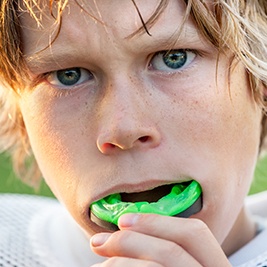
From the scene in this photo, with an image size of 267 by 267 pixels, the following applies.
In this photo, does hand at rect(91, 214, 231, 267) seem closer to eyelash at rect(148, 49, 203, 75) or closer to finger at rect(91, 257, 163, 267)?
finger at rect(91, 257, 163, 267)

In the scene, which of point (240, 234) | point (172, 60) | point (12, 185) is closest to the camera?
point (172, 60)

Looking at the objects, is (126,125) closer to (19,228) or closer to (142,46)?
(142,46)

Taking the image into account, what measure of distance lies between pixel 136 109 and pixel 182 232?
20cm

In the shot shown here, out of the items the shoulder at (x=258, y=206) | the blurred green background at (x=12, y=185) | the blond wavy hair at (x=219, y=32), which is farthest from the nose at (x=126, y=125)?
the blurred green background at (x=12, y=185)

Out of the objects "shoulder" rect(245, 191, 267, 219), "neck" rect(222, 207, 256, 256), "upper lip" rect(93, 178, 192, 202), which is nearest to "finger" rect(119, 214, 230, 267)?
"upper lip" rect(93, 178, 192, 202)

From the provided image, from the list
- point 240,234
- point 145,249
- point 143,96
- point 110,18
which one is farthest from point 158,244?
point 240,234

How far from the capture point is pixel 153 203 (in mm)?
1266

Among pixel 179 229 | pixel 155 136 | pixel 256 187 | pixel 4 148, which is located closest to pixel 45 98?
pixel 155 136

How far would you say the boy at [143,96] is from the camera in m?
1.26

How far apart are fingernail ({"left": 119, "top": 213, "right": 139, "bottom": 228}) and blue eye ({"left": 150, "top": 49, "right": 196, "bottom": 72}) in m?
0.27

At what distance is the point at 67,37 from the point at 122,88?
12 centimetres

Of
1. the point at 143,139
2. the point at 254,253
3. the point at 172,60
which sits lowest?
the point at 254,253

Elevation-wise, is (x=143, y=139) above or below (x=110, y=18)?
below

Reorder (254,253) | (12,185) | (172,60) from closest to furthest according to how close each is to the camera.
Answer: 1. (172,60)
2. (254,253)
3. (12,185)
